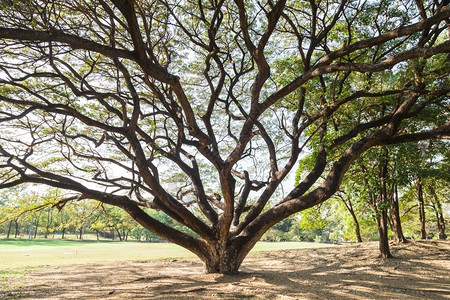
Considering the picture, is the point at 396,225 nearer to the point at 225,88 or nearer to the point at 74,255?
the point at 225,88

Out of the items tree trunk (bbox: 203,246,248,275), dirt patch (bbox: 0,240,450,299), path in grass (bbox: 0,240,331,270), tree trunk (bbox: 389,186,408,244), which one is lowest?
path in grass (bbox: 0,240,331,270)

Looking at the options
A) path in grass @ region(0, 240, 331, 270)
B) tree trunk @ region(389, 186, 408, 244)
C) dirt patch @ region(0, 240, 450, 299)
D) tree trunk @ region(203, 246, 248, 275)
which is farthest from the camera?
path in grass @ region(0, 240, 331, 270)

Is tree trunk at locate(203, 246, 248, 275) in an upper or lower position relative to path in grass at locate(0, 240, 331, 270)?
upper

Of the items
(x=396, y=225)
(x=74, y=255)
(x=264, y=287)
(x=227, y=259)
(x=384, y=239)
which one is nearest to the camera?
(x=264, y=287)

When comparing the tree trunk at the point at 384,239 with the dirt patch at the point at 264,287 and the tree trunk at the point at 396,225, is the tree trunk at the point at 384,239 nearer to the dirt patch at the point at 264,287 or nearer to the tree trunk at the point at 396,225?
the dirt patch at the point at 264,287

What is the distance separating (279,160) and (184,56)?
5775mm

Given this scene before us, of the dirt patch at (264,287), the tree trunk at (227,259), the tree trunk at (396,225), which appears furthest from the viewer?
the tree trunk at (396,225)

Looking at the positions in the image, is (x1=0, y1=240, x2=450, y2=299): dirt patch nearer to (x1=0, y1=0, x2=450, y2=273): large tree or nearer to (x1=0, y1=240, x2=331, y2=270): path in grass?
(x1=0, y1=0, x2=450, y2=273): large tree

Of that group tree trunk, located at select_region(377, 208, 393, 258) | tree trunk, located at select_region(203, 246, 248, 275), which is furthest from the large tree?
tree trunk, located at select_region(377, 208, 393, 258)

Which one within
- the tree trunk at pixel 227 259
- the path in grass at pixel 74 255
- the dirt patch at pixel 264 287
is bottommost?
the path in grass at pixel 74 255

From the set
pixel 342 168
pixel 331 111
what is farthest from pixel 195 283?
pixel 331 111

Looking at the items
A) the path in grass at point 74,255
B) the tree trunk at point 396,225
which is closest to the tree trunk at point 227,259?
the tree trunk at point 396,225

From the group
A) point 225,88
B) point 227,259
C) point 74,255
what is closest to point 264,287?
point 227,259

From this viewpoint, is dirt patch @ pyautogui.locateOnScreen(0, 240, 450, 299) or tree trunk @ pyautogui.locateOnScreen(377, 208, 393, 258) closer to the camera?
dirt patch @ pyautogui.locateOnScreen(0, 240, 450, 299)
